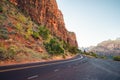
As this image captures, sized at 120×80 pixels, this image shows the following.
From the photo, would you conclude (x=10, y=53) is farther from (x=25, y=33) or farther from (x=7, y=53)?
(x=25, y=33)

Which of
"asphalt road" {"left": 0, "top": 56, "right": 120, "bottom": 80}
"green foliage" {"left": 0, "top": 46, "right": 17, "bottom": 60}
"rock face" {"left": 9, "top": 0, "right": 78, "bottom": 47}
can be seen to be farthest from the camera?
"rock face" {"left": 9, "top": 0, "right": 78, "bottom": 47}

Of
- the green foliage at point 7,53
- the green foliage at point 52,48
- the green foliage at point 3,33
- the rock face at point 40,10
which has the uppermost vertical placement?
the rock face at point 40,10

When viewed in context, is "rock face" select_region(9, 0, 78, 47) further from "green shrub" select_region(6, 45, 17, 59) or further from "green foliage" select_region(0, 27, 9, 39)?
"green shrub" select_region(6, 45, 17, 59)

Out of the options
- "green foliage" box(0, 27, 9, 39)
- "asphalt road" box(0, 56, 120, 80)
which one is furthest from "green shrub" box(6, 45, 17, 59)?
"asphalt road" box(0, 56, 120, 80)

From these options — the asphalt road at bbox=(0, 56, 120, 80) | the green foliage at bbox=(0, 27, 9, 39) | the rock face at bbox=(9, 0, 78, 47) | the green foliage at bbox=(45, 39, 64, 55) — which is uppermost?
the rock face at bbox=(9, 0, 78, 47)

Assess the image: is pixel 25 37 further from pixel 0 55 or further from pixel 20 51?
pixel 0 55

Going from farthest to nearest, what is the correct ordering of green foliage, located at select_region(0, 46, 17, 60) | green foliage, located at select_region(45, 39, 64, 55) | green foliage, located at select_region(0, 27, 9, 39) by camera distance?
green foliage, located at select_region(45, 39, 64, 55)
green foliage, located at select_region(0, 27, 9, 39)
green foliage, located at select_region(0, 46, 17, 60)

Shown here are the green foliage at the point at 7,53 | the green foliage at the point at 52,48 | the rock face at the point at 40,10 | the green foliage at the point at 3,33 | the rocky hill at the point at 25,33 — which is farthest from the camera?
the rock face at the point at 40,10

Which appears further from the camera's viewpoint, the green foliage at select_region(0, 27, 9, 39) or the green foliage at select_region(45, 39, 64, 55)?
the green foliage at select_region(45, 39, 64, 55)

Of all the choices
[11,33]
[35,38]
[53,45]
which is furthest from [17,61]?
[53,45]

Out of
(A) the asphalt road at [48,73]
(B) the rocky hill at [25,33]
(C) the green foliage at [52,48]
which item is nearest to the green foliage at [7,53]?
(B) the rocky hill at [25,33]

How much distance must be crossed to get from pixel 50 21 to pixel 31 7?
13.2 m

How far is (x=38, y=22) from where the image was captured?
170 ft

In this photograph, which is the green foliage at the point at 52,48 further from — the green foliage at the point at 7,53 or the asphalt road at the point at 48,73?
the asphalt road at the point at 48,73
